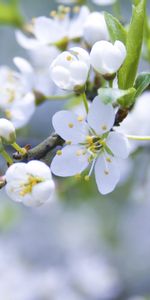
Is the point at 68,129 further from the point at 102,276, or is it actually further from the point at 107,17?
the point at 102,276

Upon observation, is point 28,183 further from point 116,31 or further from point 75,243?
point 75,243

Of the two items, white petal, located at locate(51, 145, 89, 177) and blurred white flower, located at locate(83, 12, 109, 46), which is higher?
blurred white flower, located at locate(83, 12, 109, 46)

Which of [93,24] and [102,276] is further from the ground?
[93,24]

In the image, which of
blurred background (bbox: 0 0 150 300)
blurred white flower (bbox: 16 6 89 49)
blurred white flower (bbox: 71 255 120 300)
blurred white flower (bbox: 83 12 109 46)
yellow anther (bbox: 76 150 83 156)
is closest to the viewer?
yellow anther (bbox: 76 150 83 156)

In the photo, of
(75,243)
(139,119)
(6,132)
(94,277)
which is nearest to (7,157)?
(6,132)

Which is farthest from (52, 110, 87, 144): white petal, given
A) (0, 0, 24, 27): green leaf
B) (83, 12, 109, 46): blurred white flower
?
(0, 0, 24, 27): green leaf

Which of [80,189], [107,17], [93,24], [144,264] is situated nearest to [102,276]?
[144,264]

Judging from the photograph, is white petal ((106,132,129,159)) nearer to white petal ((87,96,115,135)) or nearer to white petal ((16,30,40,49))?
white petal ((87,96,115,135))
